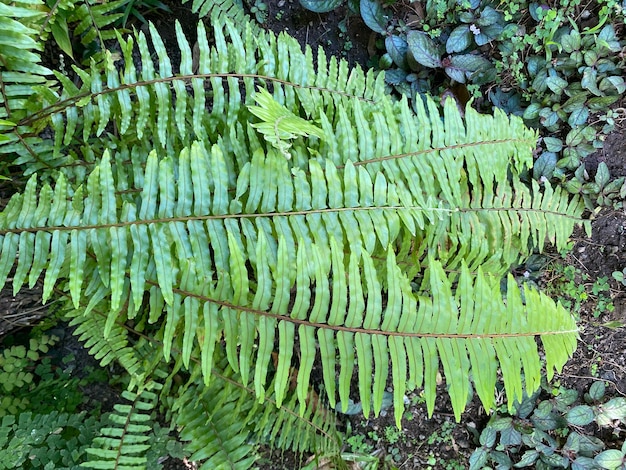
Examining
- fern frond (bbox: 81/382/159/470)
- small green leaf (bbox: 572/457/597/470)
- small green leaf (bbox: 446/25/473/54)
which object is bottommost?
small green leaf (bbox: 572/457/597/470)

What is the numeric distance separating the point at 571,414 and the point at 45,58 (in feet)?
12.1

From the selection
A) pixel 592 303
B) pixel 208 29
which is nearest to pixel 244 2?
pixel 208 29

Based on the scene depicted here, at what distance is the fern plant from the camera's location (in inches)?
65.9

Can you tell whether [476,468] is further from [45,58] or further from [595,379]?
[45,58]

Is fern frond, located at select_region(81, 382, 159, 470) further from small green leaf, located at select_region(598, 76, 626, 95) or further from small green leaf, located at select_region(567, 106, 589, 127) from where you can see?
small green leaf, located at select_region(598, 76, 626, 95)

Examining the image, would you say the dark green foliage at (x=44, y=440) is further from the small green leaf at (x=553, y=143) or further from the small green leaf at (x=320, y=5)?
the small green leaf at (x=553, y=143)

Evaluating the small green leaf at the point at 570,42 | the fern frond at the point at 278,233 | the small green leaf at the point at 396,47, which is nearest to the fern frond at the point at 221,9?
the fern frond at the point at 278,233

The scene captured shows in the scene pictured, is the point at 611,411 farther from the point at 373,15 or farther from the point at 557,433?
the point at 373,15

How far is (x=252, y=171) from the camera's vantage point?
1839mm

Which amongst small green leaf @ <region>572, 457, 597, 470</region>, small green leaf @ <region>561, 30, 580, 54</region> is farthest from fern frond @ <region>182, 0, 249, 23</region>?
small green leaf @ <region>572, 457, 597, 470</region>

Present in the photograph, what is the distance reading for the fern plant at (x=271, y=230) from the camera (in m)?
1.67

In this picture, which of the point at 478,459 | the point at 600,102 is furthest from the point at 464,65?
the point at 478,459

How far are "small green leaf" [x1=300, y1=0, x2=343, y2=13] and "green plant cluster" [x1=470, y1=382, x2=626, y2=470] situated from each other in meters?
2.64

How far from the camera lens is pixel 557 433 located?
10.1ft
